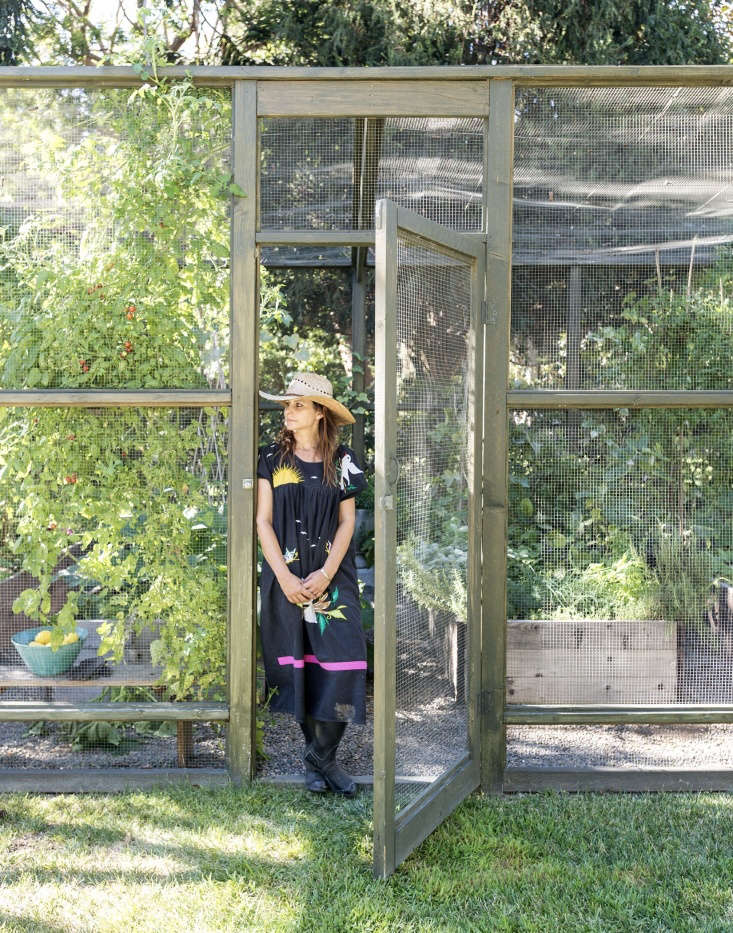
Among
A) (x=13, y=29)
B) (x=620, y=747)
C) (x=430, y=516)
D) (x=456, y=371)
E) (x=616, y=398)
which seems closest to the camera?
(x=430, y=516)

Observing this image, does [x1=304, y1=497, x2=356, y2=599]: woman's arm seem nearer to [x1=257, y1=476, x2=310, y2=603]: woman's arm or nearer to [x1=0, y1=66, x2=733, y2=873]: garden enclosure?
[x1=257, y1=476, x2=310, y2=603]: woman's arm

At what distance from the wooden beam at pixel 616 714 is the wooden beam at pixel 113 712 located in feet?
3.81

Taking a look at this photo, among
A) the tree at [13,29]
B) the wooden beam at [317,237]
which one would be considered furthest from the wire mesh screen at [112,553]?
the tree at [13,29]

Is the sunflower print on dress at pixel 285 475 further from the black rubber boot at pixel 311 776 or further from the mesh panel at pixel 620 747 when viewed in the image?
the mesh panel at pixel 620 747

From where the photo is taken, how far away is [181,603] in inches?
136

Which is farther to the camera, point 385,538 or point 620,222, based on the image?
point 620,222

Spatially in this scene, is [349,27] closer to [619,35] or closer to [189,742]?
[619,35]

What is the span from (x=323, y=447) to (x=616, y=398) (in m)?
1.14

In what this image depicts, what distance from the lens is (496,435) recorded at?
11.2 feet

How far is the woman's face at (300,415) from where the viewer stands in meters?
3.40

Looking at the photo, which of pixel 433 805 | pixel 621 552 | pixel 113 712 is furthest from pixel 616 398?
pixel 113 712

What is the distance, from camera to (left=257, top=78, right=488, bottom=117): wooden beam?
132 inches

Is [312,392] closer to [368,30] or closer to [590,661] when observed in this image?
[590,661]

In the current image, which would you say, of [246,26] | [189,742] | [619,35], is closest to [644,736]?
[189,742]
